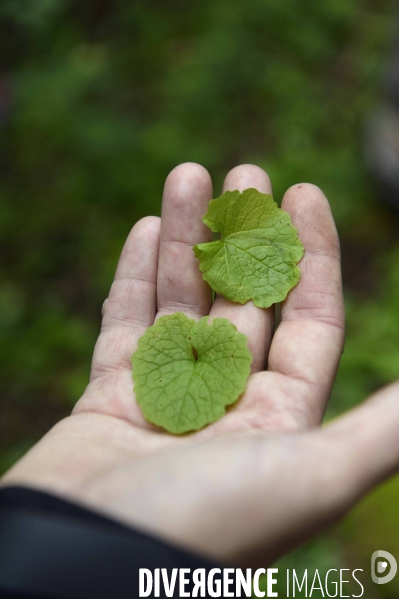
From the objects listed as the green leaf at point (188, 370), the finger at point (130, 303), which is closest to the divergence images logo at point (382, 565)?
the green leaf at point (188, 370)

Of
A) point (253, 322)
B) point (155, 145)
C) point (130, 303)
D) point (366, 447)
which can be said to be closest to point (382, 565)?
point (253, 322)

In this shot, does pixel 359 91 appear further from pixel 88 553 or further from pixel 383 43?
pixel 88 553

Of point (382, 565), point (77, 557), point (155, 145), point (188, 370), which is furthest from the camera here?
point (155, 145)

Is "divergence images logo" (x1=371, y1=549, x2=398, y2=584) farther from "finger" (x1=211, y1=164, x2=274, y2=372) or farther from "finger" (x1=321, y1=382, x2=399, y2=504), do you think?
"finger" (x1=321, y1=382, x2=399, y2=504)

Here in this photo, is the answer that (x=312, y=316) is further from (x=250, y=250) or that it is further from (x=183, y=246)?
(x=183, y=246)

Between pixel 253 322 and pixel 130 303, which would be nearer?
pixel 253 322

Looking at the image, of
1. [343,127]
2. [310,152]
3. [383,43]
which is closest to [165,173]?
[310,152]

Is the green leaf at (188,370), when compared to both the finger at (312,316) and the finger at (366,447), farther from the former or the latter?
the finger at (366,447)
